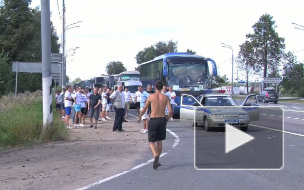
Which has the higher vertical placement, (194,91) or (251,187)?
(194,91)

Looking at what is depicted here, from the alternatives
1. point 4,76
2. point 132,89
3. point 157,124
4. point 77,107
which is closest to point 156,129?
point 157,124

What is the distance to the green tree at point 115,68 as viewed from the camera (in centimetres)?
13039

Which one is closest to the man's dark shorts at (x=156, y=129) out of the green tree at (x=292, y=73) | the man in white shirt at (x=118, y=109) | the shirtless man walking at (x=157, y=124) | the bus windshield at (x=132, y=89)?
the shirtless man walking at (x=157, y=124)

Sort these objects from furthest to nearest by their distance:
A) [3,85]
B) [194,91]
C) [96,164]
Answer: [3,85], [194,91], [96,164]

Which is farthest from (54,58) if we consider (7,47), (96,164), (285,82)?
(285,82)

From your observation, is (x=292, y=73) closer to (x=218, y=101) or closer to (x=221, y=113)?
(x=218, y=101)

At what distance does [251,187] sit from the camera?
6754 mm

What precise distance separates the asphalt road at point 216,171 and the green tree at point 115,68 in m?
119

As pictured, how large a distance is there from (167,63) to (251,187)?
55.5ft

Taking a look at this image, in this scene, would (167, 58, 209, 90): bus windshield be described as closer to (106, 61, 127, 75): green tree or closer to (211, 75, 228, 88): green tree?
(211, 75, 228, 88): green tree

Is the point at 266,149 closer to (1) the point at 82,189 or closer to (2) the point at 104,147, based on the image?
(2) the point at 104,147

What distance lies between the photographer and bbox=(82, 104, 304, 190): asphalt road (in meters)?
6.97

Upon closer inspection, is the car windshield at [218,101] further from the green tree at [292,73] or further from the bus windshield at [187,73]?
the green tree at [292,73]
